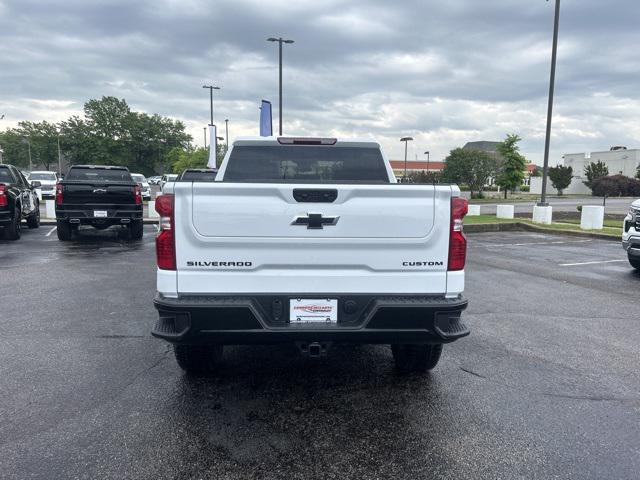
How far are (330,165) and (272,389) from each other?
2.15m

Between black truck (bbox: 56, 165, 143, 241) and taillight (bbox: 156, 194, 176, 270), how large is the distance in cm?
991

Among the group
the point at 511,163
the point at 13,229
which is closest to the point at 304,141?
the point at 13,229

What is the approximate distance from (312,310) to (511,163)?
44676 millimetres

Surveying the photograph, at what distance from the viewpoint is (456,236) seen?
334 centimetres

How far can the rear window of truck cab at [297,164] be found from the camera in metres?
4.66

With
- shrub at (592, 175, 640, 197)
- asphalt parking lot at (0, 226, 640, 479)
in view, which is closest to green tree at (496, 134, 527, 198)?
shrub at (592, 175, 640, 197)

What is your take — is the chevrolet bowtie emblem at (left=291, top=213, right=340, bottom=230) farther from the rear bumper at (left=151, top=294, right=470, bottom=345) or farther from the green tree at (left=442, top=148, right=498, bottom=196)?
the green tree at (left=442, top=148, right=498, bottom=196)

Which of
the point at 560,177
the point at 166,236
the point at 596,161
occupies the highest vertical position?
the point at 596,161

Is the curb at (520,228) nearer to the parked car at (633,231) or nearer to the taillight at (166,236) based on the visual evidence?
the parked car at (633,231)

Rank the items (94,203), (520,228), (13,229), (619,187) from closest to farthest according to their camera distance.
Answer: (94,203)
(13,229)
(520,228)
(619,187)

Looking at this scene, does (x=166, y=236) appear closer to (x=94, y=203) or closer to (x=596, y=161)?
(x=94, y=203)

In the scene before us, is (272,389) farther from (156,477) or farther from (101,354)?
(101,354)

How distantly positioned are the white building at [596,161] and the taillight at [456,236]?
75.3 meters

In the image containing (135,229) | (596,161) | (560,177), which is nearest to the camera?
(135,229)
